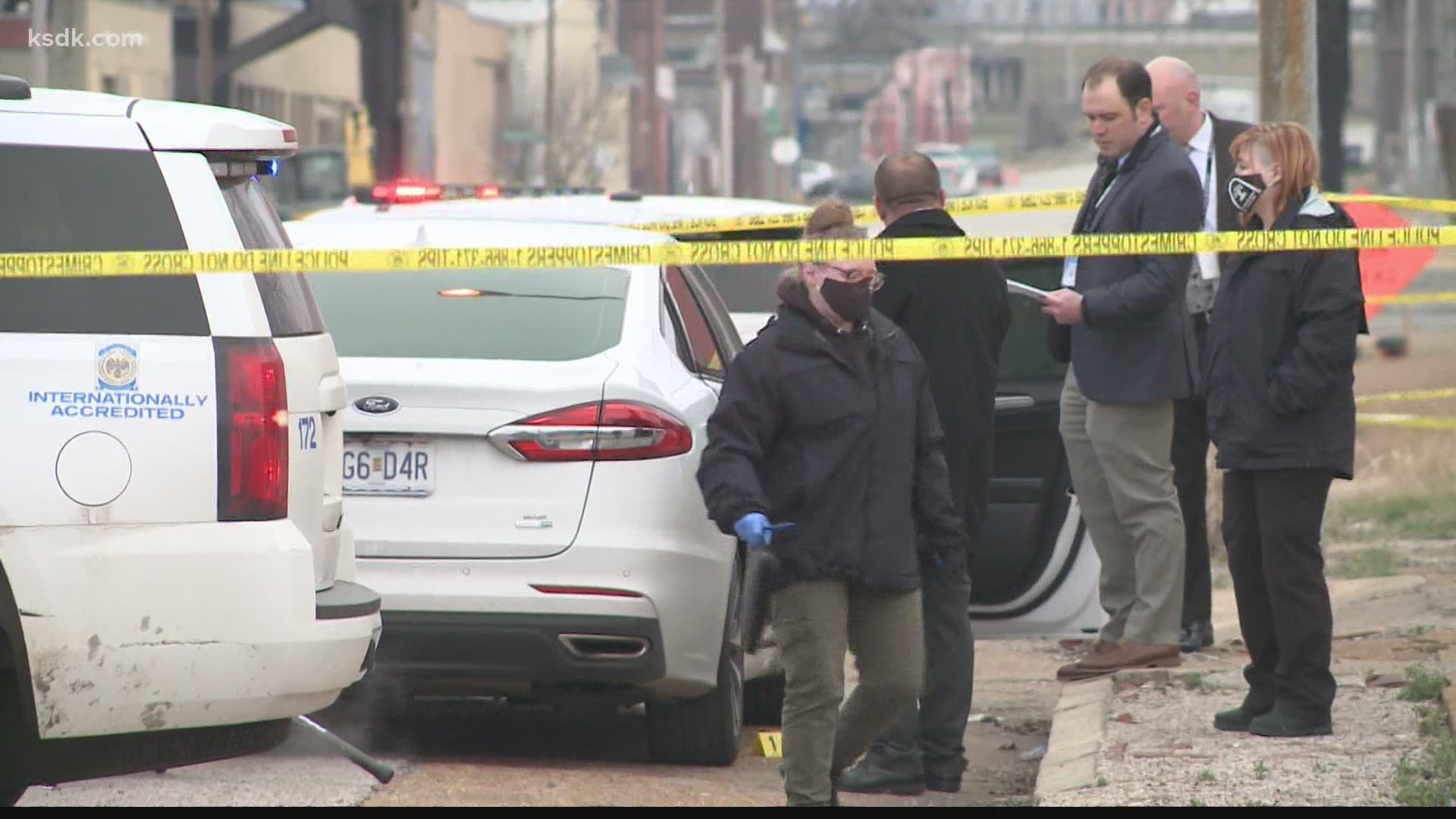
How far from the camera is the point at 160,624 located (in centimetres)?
474

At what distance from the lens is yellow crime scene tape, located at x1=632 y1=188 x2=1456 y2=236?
8.68 metres

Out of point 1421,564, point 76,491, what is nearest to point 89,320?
point 76,491

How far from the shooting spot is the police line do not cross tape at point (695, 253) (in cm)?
475

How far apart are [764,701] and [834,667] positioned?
2474mm

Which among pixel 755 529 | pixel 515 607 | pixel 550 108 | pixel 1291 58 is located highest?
pixel 550 108

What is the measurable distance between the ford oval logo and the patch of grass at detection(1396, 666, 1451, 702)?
3052 millimetres

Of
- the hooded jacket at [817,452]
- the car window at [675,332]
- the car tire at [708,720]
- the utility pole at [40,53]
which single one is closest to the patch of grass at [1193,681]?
the car tire at [708,720]

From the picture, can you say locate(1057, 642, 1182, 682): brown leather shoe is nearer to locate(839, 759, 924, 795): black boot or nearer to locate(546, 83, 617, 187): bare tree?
locate(839, 759, 924, 795): black boot

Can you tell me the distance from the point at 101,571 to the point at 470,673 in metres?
1.84

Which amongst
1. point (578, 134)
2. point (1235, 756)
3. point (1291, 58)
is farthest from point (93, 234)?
point (578, 134)

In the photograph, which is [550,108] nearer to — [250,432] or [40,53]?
[40,53]

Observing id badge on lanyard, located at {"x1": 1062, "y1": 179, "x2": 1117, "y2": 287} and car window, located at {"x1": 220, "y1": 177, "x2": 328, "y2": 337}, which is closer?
car window, located at {"x1": 220, "y1": 177, "x2": 328, "y2": 337}

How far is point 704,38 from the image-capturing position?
378ft

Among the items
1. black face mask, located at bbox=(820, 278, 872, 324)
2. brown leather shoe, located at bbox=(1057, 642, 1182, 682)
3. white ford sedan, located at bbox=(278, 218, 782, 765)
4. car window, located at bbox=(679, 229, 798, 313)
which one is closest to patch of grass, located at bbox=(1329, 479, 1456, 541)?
car window, located at bbox=(679, 229, 798, 313)
